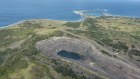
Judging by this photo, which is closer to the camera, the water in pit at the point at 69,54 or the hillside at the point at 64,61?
the hillside at the point at 64,61

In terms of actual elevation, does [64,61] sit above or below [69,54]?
above

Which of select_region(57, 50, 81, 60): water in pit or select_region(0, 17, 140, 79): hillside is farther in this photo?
select_region(57, 50, 81, 60): water in pit

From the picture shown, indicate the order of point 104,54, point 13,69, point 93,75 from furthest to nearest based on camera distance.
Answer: point 104,54 → point 93,75 → point 13,69

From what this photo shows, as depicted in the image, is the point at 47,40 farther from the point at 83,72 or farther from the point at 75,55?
the point at 83,72

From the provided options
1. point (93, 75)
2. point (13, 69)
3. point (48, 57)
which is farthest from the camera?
point (48, 57)

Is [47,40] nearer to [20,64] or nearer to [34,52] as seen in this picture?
[34,52]

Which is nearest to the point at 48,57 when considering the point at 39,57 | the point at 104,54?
the point at 39,57

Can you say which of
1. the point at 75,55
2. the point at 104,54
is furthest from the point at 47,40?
the point at 104,54

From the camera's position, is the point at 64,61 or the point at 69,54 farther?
the point at 69,54

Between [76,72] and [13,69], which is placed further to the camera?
[76,72]
